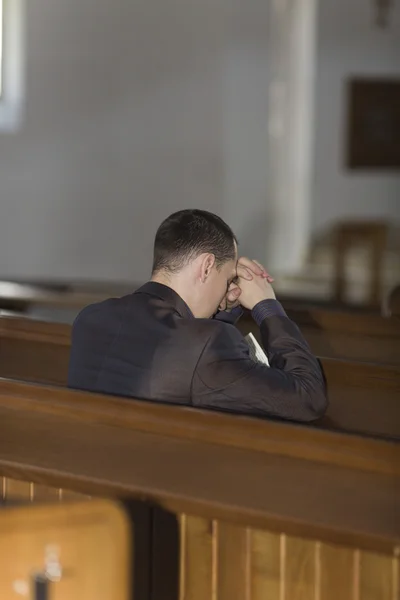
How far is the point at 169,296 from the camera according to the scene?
3178 millimetres

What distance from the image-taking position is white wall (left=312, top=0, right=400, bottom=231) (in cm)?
1262

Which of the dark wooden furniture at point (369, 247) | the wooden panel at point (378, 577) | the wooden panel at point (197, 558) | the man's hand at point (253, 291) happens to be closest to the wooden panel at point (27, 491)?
the wooden panel at point (197, 558)

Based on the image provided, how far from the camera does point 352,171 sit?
13070 mm

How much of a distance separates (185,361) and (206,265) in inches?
15.4

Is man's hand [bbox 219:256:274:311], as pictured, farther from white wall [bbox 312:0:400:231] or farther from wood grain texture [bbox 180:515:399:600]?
white wall [bbox 312:0:400:231]

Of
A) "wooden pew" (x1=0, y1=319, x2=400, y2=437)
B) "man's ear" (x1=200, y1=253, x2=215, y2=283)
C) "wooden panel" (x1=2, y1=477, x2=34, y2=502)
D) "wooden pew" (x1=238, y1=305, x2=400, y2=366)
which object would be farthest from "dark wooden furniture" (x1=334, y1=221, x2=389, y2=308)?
"wooden panel" (x1=2, y1=477, x2=34, y2=502)

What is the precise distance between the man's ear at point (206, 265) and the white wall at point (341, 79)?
9.43 meters

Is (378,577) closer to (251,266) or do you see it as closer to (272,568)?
(272,568)

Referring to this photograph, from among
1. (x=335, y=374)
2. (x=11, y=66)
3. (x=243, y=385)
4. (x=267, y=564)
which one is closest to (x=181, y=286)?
(x=243, y=385)

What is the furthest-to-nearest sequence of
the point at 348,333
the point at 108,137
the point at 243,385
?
1. the point at 108,137
2. the point at 348,333
3. the point at 243,385

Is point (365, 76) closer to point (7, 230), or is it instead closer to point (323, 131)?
point (323, 131)

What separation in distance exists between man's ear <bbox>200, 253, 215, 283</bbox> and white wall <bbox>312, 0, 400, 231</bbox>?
943cm

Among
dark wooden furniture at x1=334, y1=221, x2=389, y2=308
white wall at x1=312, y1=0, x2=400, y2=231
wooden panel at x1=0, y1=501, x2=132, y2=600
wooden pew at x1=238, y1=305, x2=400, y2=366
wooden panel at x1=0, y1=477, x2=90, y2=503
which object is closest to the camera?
wooden panel at x1=0, y1=501, x2=132, y2=600

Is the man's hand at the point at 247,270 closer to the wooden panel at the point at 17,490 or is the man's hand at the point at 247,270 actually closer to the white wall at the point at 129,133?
the wooden panel at the point at 17,490
